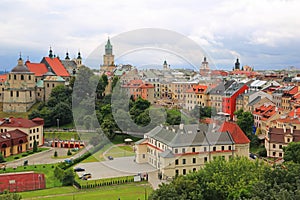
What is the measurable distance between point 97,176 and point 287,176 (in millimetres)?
13004

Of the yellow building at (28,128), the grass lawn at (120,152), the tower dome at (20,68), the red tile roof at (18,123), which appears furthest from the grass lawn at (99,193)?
the tower dome at (20,68)

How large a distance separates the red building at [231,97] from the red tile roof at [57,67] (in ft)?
77.5

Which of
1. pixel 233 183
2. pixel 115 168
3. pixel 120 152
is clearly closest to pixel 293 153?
pixel 233 183

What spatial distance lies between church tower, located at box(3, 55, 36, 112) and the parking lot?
21.3m

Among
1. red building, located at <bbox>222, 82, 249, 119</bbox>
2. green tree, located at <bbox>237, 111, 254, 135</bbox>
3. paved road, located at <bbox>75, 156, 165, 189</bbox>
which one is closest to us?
paved road, located at <bbox>75, 156, 165, 189</bbox>

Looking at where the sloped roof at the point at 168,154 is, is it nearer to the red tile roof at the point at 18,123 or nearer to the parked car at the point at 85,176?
the parked car at the point at 85,176

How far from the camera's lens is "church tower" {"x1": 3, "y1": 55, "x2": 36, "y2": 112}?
158ft

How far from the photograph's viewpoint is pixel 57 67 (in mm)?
56250

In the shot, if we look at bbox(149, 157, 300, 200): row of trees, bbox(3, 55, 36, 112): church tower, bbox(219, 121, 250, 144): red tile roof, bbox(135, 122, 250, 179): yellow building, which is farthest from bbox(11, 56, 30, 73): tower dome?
bbox(149, 157, 300, 200): row of trees

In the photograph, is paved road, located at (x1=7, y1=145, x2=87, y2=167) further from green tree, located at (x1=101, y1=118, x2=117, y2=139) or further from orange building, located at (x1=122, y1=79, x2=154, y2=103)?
orange building, located at (x1=122, y1=79, x2=154, y2=103)

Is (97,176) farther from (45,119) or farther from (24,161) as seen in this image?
(45,119)

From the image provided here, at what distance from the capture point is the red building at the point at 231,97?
4412 centimetres

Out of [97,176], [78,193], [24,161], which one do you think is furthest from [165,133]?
[24,161]

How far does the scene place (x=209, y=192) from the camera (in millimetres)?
19031
